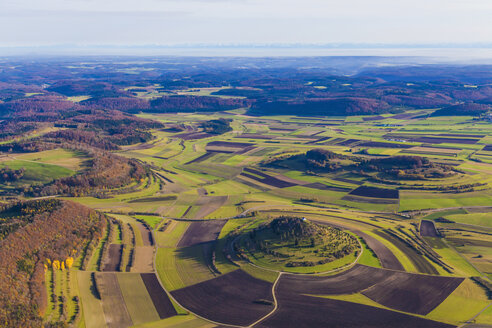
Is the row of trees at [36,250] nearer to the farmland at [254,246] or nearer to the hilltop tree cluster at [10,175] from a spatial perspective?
the farmland at [254,246]

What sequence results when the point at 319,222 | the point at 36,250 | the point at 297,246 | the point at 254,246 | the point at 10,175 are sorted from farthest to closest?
the point at 10,175
the point at 319,222
the point at 254,246
the point at 297,246
the point at 36,250

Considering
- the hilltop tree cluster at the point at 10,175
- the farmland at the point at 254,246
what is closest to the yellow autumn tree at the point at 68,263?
the farmland at the point at 254,246

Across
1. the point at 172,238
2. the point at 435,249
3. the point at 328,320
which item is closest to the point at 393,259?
the point at 435,249

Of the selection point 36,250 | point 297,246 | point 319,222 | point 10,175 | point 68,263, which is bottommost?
point 68,263

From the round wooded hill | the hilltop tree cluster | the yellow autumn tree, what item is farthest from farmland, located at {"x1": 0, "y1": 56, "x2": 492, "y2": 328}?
the hilltop tree cluster

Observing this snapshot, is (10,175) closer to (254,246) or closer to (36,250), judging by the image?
(36,250)

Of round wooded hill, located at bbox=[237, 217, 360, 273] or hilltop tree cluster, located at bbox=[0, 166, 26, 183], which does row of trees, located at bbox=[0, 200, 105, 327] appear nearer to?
round wooded hill, located at bbox=[237, 217, 360, 273]

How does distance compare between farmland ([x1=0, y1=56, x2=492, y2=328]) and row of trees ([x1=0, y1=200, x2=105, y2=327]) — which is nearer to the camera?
row of trees ([x1=0, y1=200, x2=105, y2=327])

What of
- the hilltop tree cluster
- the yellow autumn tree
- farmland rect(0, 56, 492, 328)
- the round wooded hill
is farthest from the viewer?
the hilltop tree cluster

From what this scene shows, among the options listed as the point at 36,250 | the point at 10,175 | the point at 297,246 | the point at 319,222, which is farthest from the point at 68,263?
the point at 10,175
